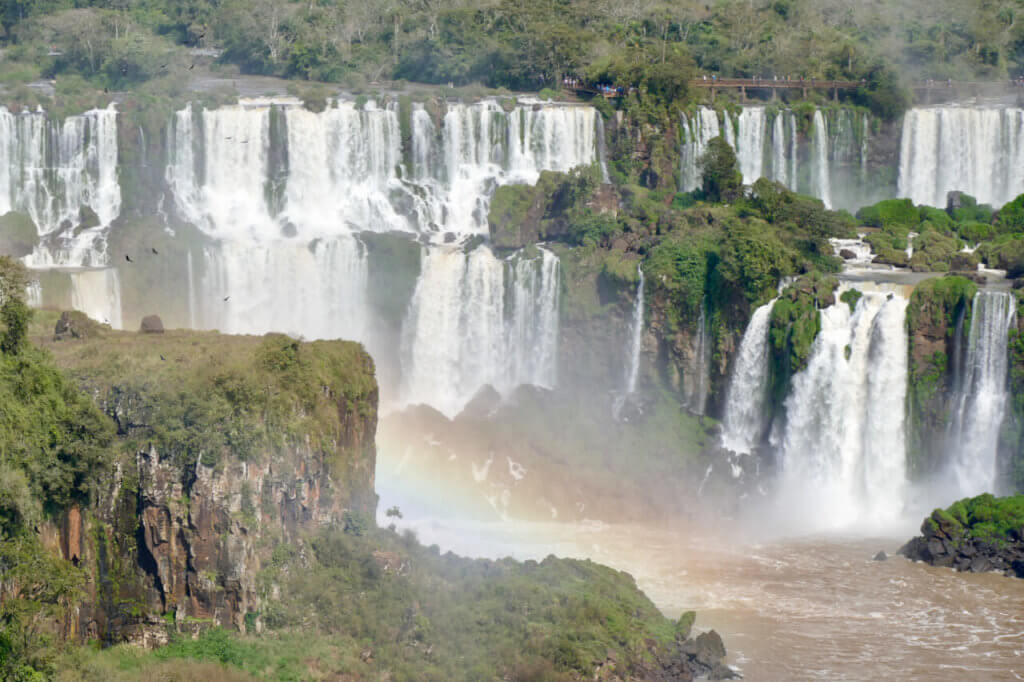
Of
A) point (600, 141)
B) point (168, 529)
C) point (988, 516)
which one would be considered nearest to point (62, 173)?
point (600, 141)

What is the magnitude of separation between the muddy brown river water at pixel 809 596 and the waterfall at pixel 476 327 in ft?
23.1

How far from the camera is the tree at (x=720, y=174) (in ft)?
162

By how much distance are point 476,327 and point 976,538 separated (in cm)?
1625

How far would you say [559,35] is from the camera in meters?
57.9

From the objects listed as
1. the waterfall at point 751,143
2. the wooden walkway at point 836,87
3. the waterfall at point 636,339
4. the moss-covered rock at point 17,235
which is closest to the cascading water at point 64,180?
the moss-covered rock at point 17,235

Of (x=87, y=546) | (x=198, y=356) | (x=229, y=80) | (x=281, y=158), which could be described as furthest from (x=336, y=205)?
(x=87, y=546)

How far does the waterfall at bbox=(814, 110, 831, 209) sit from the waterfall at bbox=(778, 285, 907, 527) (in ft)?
44.8

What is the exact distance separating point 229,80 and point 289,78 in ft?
7.88

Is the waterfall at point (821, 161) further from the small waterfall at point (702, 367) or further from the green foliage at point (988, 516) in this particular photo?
the green foliage at point (988, 516)

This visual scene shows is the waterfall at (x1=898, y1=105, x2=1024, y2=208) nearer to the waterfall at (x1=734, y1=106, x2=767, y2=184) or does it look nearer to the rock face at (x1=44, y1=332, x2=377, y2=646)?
the waterfall at (x1=734, y1=106, x2=767, y2=184)

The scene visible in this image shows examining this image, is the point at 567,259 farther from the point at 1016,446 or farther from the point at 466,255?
the point at 1016,446

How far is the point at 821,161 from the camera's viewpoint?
55.8 meters

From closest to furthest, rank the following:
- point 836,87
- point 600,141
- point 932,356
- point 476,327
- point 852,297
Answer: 1. point 932,356
2. point 852,297
3. point 476,327
4. point 600,141
5. point 836,87

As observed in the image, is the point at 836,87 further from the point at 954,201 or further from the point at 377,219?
the point at 377,219
